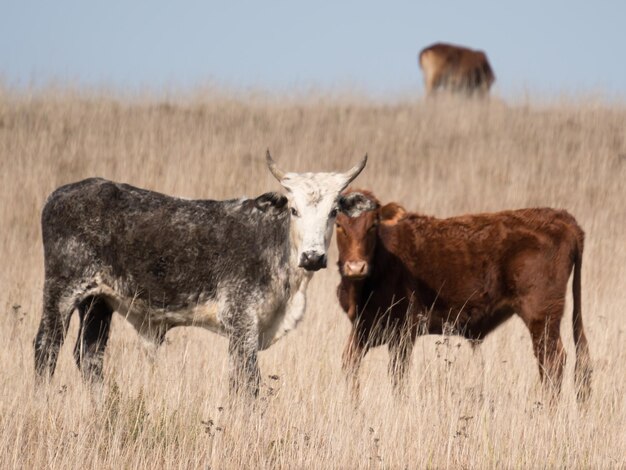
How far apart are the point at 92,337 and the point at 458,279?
2660 millimetres

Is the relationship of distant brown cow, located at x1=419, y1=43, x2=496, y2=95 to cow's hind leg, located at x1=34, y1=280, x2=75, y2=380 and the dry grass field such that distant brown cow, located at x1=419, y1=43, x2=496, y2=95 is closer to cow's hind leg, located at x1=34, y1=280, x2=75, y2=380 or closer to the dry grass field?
the dry grass field

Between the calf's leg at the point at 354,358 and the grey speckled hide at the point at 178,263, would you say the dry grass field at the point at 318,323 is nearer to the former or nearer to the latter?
the calf's leg at the point at 354,358

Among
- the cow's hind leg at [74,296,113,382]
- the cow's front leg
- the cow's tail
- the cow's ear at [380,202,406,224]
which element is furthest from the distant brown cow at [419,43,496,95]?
the cow's front leg

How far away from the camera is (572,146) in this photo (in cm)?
1581

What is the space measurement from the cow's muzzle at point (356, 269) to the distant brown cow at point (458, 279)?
4 centimetres

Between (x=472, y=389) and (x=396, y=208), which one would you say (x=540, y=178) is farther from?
(x=472, y=389)

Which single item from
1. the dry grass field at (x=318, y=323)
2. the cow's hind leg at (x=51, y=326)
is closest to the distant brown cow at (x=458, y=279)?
the dry grass field at (x=318, y=323)

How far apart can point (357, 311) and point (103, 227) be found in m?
1.92

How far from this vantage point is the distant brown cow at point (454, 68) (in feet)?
67.8

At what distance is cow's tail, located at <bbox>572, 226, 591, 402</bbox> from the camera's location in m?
6.66

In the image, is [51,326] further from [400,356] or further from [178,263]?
[400,356]

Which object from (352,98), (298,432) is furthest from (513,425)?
(352,98)

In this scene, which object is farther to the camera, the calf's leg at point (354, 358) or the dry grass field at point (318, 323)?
the calf's leg at point (354, 358)

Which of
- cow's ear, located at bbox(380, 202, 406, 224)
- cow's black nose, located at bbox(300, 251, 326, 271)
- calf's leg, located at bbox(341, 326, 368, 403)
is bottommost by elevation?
calf's leg, located at bbox(341, 326, 368, 403)
